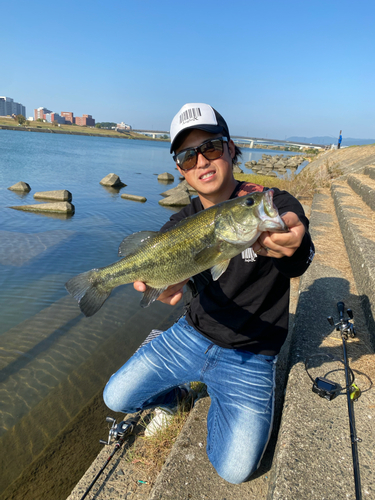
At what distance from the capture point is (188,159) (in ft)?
12.1

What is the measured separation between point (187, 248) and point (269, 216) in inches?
33.3

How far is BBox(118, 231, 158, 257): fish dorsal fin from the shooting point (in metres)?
3.29

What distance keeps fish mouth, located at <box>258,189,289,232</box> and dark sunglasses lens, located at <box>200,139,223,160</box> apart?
4.26 ft

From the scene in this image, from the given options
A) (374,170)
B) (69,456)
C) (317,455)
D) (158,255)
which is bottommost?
(69,456)

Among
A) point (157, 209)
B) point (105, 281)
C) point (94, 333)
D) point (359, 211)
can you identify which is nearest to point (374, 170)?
point (359, 211)

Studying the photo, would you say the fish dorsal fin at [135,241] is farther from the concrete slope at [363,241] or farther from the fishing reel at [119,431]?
the concrete slope at [363,241]

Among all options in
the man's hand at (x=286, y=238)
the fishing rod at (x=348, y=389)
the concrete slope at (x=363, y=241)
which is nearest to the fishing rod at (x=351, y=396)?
the fishing rod at (x=348, y=389)

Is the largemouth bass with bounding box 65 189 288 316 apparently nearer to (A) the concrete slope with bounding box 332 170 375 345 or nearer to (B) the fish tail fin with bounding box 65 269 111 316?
(B) the fish tail fin with bounding box 65 269 111 316

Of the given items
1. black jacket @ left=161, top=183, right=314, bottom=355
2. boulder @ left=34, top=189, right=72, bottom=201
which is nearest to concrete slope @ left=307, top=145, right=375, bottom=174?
boulder @ left=34, top=189, right=72, bottom=201

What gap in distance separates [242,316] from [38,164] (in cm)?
3527

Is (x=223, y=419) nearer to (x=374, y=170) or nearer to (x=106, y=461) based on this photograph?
(x=106, y=461)

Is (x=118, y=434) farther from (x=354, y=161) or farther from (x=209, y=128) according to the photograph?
(x=354, y=161)

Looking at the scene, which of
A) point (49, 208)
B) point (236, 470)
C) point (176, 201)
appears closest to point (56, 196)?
point (49, 208)

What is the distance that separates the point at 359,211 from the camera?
8867 mm
